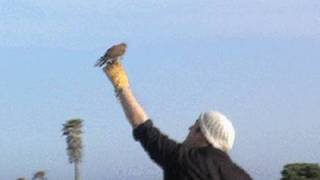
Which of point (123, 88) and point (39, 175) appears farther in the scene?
point (39, 175)

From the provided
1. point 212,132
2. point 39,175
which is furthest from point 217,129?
point 39,175

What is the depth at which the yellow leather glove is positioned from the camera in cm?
693

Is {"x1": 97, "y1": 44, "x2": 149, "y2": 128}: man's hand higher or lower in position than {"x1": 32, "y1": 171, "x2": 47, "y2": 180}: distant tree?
lower

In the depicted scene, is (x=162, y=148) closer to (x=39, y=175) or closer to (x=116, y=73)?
(x=116, y=73)

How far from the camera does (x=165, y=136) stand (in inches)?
274

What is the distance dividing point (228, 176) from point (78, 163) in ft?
125

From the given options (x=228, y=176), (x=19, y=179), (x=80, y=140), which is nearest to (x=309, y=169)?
(x=80, y=140)

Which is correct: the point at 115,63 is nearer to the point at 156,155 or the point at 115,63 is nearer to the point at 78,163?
the point at 156,155

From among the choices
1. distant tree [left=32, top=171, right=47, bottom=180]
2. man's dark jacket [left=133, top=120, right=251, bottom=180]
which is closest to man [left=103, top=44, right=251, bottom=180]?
man's dark jacket [left=133, top=120, right=251, bottom=180]

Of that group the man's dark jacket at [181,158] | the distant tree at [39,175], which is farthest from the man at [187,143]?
the distant tree at [39,175]

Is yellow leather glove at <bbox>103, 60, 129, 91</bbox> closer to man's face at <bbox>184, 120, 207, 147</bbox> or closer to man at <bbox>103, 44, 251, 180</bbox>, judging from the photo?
man at <bbox>103, 44, 251, 180</bbox>

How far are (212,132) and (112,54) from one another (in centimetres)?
76

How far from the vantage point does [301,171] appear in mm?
46594

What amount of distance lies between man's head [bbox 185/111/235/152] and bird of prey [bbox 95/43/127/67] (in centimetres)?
62
